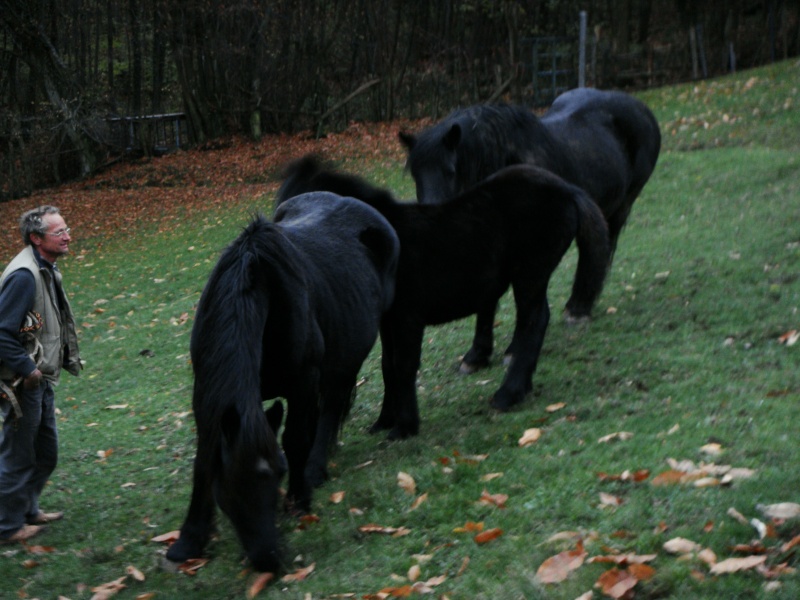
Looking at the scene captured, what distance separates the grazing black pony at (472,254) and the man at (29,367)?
6.77 ft

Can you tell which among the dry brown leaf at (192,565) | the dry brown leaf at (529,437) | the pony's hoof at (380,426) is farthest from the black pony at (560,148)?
the dry brown leaf at (192,565)

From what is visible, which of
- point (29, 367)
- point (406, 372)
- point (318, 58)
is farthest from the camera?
point (318, 58)

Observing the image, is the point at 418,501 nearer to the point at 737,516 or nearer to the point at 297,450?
the point at 297,450

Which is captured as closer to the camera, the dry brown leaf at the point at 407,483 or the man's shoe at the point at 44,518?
the dry brown leaf at the point at 407,483

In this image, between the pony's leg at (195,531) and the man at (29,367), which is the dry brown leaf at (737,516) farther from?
the man at (29,367)

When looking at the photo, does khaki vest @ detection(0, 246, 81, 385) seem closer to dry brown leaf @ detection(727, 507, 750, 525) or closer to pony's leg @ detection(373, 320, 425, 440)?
pony's leg @ detection(373, 320, 425, 440)

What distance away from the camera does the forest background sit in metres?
27.4

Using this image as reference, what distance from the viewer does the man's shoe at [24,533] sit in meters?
5.99

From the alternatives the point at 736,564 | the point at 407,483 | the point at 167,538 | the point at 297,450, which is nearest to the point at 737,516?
the point at 736,564

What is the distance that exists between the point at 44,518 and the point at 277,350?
239 centimetres

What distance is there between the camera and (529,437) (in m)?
6.07

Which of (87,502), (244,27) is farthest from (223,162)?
(87,502)

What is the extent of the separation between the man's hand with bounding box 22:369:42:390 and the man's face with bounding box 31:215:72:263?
77cm

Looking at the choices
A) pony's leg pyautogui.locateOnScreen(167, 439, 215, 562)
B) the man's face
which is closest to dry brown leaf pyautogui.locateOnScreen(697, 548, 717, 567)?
pony's leg pyautogui.locateOnScreen(167, 439, 215, 562)
